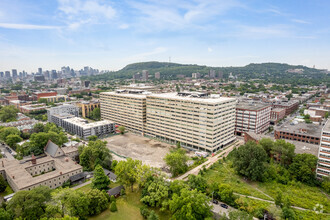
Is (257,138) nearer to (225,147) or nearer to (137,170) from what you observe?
(225,147)

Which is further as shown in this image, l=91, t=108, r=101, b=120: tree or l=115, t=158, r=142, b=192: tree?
l=91, t=108, r=101, b=120: tree

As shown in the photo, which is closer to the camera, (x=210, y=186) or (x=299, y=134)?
(x=210, y=186)

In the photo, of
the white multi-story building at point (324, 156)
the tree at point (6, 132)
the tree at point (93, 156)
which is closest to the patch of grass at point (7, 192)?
the tree at point (93, 156)

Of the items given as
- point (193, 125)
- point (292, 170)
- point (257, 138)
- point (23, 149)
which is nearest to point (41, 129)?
point (23, 149)

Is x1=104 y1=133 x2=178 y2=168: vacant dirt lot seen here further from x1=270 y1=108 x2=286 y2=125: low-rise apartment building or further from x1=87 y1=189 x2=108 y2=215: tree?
x1=270 y1=108 x2=286 y2=125: low-rise apartment building

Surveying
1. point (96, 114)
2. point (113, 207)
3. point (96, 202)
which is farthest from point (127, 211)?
point (96, 114)

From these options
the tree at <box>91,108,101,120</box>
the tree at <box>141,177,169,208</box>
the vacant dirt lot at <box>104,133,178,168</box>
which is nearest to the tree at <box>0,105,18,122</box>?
the tree at <box>91,108,101,120</box>
